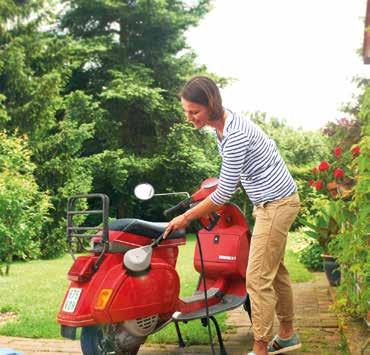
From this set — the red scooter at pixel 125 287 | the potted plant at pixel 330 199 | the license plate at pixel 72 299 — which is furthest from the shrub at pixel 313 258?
the license plate at pixel 72 299

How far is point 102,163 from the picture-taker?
1812 centimetres

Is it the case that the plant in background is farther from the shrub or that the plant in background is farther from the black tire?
the shrub

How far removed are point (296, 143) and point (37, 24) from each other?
1251cm

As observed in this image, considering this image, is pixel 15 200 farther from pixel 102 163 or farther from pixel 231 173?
pixel 102 163

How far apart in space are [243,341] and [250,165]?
1437 millimetres

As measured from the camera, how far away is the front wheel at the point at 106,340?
10.5 ft

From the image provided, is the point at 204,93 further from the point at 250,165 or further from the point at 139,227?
the point at 139,227

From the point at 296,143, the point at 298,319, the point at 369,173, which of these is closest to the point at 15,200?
the point at 298,319

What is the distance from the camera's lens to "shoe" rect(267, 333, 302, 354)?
3.71 m

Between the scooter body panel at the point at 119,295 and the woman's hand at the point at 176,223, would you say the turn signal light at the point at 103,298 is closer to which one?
the scooter body panel at the point at 119,295

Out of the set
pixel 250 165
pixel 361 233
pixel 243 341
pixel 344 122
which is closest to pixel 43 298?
pixel 243 341

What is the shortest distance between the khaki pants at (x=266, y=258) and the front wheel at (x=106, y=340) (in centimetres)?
69

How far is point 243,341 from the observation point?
4164mm

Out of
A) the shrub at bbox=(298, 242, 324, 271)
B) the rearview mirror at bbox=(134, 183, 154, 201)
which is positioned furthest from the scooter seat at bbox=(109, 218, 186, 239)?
the shrub at bbox=(298, 242, 324, 271)
